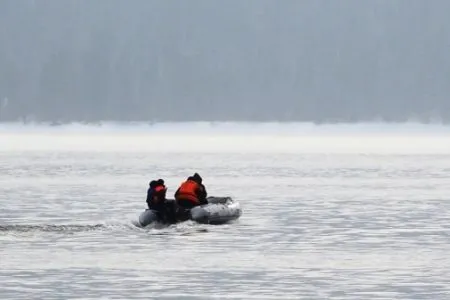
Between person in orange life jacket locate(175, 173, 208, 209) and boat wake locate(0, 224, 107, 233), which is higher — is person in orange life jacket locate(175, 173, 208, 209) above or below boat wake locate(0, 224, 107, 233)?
above

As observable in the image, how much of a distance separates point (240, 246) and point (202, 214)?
15.7 feet

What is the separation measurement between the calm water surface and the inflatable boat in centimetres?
24

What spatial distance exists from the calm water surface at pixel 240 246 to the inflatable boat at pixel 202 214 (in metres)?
0.24

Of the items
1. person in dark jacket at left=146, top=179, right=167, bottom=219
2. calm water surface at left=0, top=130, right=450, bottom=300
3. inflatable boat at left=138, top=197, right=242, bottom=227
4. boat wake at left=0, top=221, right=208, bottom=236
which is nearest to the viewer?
calm water surface at left=0, top=130, right=450, bottom=300

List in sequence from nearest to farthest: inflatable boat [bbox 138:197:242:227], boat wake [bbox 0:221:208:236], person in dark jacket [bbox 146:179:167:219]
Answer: boat wake [bbox 0:221:208:236] → person in dark jacket [bbox 146:179:167:219] → inflatable boat [bbox 138:197:242:227]

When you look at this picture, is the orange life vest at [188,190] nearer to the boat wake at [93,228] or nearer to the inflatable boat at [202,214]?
the inflatable boat at [202,214]

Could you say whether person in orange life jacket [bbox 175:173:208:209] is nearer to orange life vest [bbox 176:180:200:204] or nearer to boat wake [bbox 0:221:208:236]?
orange life vest [bbox 176:180:200:204]

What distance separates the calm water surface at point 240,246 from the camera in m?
27.0

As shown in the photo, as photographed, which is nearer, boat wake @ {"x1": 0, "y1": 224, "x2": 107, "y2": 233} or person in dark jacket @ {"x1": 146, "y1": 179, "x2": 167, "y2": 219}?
boat wake @ {"x1": 0, "y1": 224, "x2": 107, "y2": 233}

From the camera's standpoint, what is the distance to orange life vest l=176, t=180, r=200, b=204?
38.7 metres

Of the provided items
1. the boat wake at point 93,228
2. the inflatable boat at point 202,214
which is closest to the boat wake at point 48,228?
the boat wake at point 93,228

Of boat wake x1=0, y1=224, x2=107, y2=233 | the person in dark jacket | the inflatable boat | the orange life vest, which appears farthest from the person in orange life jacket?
boat wake x1=0, y1=224, x2=107, y2=233

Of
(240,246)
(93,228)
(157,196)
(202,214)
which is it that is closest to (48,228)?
(93,228)

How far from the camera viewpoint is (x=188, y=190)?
1526 inches
